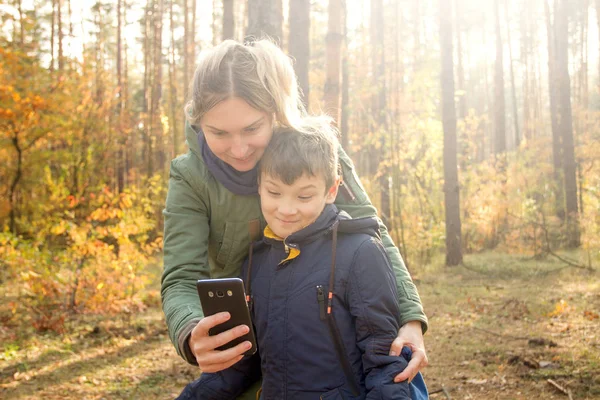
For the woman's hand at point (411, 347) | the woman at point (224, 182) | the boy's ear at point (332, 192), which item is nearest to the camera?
the woman's hand at point (411, 347)

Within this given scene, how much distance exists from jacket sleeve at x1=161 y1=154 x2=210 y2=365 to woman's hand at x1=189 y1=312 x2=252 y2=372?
104 mm

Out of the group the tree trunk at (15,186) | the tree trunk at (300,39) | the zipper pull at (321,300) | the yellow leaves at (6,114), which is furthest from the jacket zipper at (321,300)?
the tree trunk at (15,186)

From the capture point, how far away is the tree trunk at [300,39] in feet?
19.5

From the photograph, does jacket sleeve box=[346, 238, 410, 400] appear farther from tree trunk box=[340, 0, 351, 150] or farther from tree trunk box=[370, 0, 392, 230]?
tree trunk box=[340, 0, 351, 150]

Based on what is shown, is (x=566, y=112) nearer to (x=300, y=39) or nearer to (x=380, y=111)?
(x=380, y=111)

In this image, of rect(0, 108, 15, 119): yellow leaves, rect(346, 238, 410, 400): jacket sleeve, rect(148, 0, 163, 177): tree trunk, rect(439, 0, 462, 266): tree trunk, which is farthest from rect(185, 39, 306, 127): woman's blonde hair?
rect(148, 0, 163, 177): tree trunk

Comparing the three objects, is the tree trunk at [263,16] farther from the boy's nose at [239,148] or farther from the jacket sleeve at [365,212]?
the boy's nose at [239,148]

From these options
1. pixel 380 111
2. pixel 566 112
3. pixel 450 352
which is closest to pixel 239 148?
pixel 450 352

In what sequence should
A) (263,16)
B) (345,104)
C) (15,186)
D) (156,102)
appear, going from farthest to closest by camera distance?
(156,102)
(345,104)
(15,186)
(263,16)

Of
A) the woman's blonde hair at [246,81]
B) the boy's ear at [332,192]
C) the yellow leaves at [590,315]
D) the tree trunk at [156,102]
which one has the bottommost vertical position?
the yellow leaves at [590,315]

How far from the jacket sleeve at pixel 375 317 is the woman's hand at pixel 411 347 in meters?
0.02

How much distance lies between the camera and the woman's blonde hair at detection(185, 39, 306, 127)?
1.99 metres

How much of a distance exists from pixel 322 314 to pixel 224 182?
2.02 ft

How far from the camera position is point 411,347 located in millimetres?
1947
